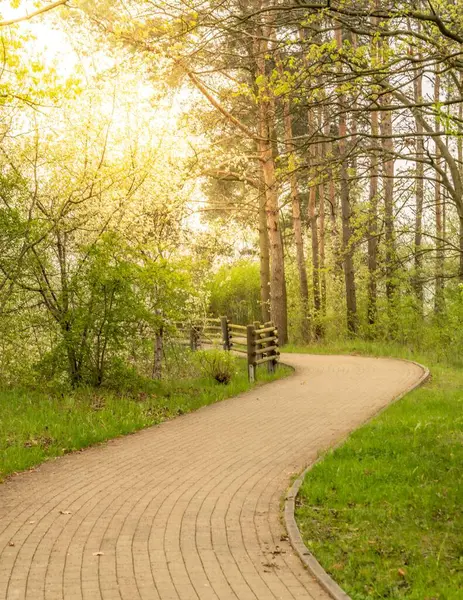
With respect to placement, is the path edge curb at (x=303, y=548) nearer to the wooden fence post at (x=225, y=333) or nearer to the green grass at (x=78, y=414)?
the green grass at (x=78, y=414)

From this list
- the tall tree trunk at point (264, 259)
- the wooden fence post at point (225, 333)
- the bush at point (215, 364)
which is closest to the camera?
the bush at point (215, 364)

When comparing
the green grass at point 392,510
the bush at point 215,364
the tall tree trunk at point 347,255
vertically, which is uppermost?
the tall tree trunk at point 347,255

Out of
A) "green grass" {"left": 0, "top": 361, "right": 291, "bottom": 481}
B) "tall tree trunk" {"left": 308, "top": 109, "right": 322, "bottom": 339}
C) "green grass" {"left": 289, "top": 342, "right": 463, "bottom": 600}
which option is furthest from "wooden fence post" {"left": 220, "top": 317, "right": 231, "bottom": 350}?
"green grass" {"left": 289, "top": 342, "right": 463, "bottom": 600}

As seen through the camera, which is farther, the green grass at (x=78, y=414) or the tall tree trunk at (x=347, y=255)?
the tall tree trunk at (x=347, y=255)

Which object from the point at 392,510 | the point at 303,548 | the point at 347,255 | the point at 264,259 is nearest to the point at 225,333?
Answer: the point at 264,259

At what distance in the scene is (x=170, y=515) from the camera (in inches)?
276

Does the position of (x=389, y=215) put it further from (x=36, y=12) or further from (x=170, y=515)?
(x=170, y=515)

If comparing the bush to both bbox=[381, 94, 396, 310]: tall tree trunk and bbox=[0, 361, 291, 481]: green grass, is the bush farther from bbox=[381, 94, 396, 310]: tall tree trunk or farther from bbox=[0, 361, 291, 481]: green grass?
bbox=[381, 94, 396, 310]: tall tree trunk

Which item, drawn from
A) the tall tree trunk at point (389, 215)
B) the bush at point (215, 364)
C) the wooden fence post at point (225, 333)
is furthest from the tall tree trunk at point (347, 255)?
the bush at point (215, 364)

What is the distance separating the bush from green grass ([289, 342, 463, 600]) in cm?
637

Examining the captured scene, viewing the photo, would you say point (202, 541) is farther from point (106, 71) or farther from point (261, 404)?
point (106, 71)

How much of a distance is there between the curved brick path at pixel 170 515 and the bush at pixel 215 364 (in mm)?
4380

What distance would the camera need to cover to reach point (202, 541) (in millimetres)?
6262

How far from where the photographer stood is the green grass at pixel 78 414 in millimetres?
10016
